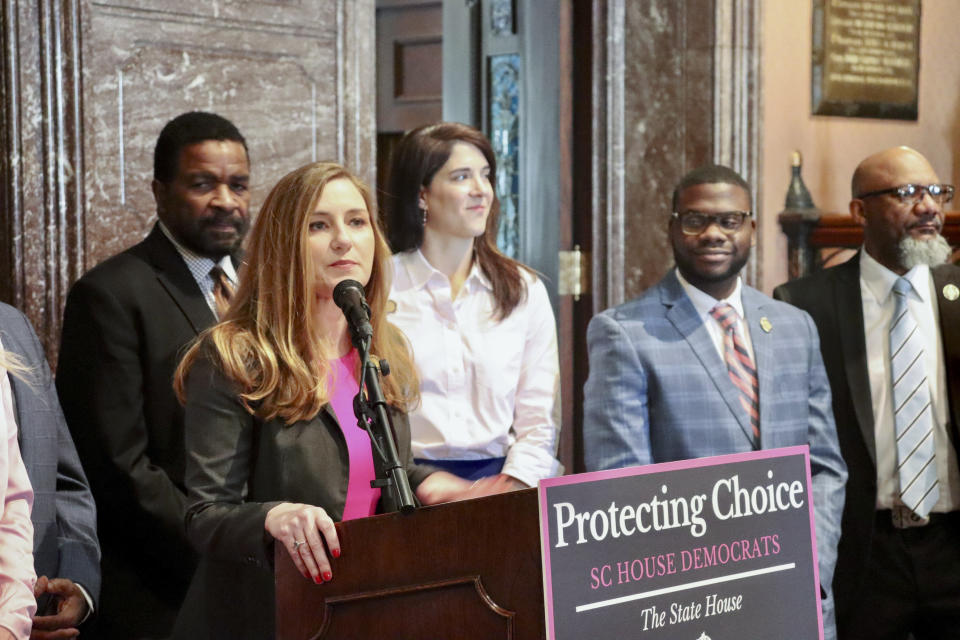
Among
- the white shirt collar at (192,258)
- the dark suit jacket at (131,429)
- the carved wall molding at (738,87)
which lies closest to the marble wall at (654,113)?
the carved wall molding at (738,87)

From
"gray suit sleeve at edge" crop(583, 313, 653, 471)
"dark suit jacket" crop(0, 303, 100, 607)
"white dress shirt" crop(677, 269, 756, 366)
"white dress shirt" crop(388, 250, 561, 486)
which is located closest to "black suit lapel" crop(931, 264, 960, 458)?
"white dress shirt" crop(677, 269, 756, 366)

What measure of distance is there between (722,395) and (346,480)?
102 cm

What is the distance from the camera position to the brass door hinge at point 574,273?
4.55 meters

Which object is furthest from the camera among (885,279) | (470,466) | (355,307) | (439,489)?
(885,279)

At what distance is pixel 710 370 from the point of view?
2771mm

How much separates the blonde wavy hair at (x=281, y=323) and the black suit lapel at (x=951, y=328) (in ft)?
5.06

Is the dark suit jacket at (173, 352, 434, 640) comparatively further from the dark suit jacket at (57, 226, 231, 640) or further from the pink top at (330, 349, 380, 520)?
the dark suit jacket at (57, 226, 231, 640)

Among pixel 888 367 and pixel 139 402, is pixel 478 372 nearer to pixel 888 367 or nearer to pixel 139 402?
Result: pixel 139 402

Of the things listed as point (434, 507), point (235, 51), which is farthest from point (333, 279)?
point (235, 51)

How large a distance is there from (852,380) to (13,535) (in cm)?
211

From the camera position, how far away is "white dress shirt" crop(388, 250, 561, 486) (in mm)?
2967

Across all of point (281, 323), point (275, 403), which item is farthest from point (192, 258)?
point (275, 403)

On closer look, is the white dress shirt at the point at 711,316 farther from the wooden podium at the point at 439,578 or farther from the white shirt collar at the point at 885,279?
the wooden podium at the point at 439,578

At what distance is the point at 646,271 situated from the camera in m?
4.54
